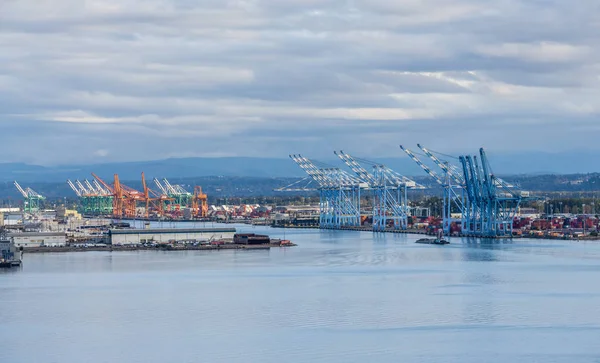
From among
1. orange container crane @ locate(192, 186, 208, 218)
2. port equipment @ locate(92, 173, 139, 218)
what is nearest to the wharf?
orange container crane @ locate(192, 186, 208, 218)

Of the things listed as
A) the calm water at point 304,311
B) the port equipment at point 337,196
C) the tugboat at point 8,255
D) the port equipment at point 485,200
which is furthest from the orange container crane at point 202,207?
the calm water at point 304,311

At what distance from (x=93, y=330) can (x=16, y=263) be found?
11616 mm

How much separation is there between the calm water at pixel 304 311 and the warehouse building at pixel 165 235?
7.05 metres

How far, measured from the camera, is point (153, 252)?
31.0 metres

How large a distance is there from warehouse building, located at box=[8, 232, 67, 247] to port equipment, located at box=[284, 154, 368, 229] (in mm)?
18480

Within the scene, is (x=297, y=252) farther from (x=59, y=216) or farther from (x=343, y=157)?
(x=59, y=216)

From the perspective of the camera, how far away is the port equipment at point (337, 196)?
170 ft

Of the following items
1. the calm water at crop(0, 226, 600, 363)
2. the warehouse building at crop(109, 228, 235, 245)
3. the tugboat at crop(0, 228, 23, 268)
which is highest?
the warehouse building at crop(109, 228, 235, 245)

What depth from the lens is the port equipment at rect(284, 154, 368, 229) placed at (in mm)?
51719

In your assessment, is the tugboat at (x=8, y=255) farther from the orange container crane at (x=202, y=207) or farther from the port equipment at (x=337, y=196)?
the orange container crane at (x=202, y=207)

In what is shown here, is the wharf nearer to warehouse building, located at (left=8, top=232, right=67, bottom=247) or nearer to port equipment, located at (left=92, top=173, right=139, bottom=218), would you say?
warehouse building, located at (left=8, top=232, right=67, bottom=247)

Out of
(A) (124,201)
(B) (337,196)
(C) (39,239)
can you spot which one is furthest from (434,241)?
(A) (124,201)

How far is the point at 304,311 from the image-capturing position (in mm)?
15938

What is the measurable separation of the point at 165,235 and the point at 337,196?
19.4 meters
